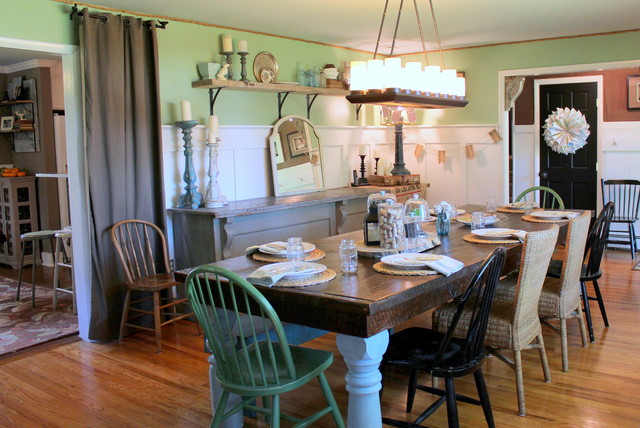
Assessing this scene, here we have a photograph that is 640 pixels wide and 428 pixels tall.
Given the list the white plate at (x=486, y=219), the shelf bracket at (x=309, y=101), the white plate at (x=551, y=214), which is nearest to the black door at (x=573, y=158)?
the shelf bracket at (x=309, y=101)

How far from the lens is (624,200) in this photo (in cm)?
647

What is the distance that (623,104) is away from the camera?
700cm

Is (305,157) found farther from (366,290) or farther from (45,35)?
(366,290)

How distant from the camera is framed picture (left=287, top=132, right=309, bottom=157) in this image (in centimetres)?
557

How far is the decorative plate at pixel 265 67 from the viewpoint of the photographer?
17.0 ft

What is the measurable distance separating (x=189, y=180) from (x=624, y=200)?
4.48m

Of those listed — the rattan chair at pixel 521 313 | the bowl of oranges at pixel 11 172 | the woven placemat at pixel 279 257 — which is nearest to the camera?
the rattan chair at pixel 521 313

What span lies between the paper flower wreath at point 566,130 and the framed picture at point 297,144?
332 centimetres

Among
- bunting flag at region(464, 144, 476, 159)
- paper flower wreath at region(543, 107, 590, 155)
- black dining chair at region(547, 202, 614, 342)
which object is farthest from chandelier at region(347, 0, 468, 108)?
paper flower wreath at region(543, 107, 590, 155)

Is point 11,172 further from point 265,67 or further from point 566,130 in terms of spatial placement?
point 566,130

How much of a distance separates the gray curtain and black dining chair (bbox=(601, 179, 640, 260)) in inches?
184

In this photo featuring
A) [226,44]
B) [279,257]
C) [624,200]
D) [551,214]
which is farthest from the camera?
[624,200]

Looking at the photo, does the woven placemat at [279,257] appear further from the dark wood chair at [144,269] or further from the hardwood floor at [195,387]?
the dark wood chair at [144,269]

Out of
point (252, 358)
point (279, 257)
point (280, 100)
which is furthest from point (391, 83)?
point (280, 100)
